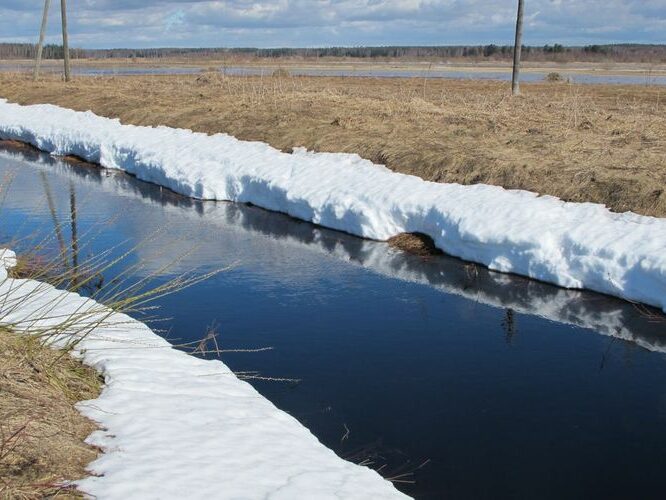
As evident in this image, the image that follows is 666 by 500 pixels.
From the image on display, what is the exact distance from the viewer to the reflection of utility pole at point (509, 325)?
30.6 ft

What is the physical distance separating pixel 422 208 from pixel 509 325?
14.1ft

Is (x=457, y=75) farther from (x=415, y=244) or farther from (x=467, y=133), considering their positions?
(x=415, y=244)

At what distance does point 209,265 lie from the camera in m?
12.1

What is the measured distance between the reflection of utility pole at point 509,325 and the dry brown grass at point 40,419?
5125mm

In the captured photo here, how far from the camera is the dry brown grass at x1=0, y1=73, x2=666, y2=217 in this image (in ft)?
43.9

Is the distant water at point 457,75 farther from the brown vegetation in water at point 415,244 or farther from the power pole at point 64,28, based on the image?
the brown vegetation in water at point 415,244

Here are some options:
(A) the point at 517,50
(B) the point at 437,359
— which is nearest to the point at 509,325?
(B) the point at 437,359

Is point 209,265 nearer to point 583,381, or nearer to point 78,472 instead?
point 583,381

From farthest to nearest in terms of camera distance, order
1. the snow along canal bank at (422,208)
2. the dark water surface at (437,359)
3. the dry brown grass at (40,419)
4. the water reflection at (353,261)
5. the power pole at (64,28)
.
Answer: the power pole at (64,28), the snow along canal bank at (422,208), the water reflection at (353,261), the dark water surface at (437,359), the dry brown grass at (40,419)

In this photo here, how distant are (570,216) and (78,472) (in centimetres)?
930

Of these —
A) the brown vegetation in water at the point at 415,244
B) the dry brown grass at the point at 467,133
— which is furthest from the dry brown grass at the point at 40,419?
the dry brown grass at the point at 467,133

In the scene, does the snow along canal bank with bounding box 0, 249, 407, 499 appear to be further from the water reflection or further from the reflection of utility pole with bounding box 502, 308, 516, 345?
the reflection of utility pole with bounding box 502, 308, 516, 345


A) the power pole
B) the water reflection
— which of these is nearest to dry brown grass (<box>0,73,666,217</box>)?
the water reflection

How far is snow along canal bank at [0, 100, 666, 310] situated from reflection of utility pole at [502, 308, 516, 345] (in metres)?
1.42
